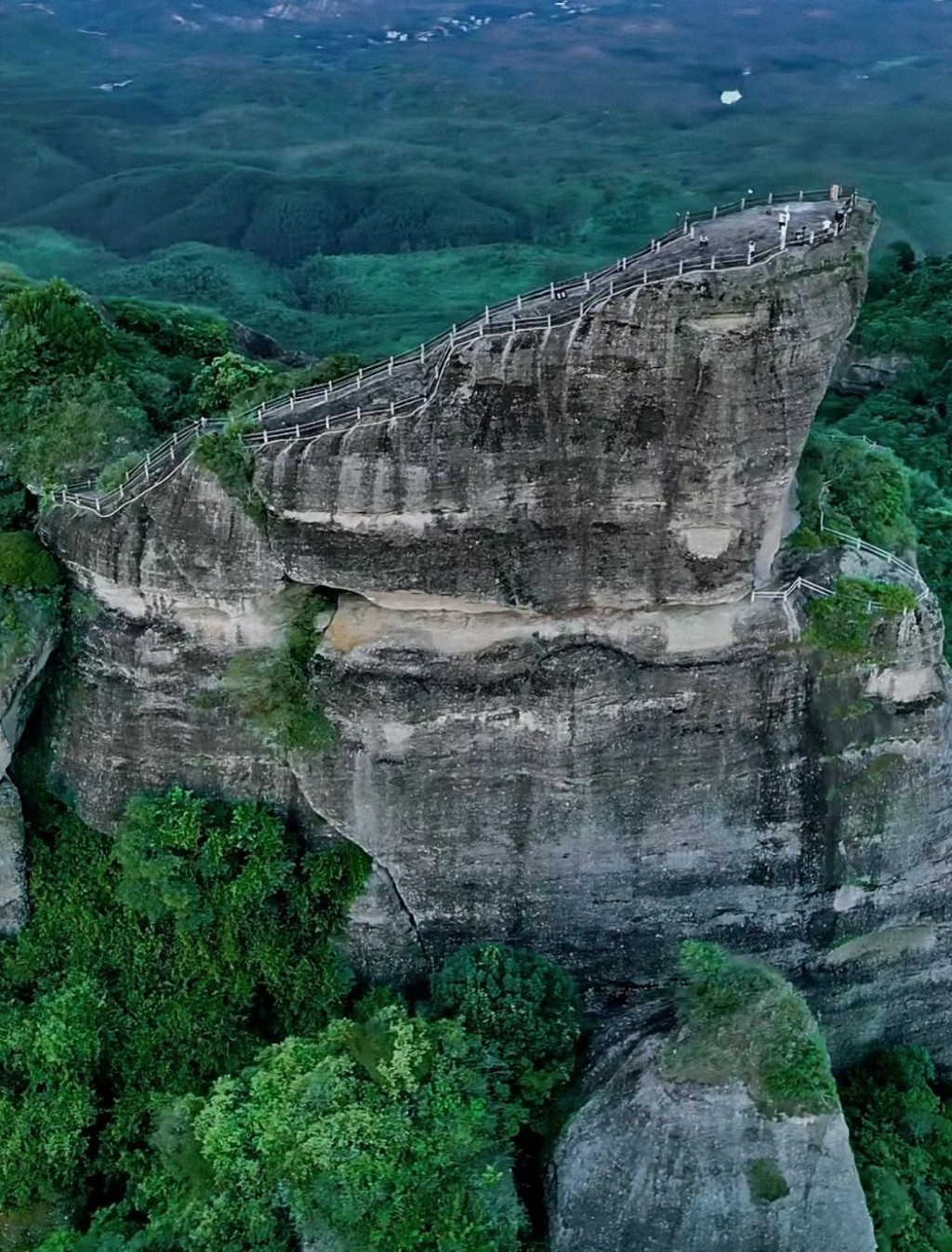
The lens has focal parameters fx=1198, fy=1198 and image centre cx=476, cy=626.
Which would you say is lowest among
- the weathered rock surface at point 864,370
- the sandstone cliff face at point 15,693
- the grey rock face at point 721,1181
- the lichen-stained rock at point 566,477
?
the grey rock face at point 721,1181

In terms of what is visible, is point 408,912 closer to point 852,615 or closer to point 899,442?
point 852,615

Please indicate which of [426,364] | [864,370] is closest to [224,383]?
[426,364]

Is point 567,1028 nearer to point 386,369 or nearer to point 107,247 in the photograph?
point 386,369

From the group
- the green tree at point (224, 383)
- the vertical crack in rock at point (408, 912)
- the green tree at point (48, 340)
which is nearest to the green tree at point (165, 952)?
the vertical crack in rock at point (408, 912)

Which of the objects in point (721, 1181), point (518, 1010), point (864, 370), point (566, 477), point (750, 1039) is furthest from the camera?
point (864, 370)

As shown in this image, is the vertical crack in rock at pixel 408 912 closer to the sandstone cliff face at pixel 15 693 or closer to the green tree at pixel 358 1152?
the green tree at pixel 358 1152

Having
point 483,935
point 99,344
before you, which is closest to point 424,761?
point 483,935
